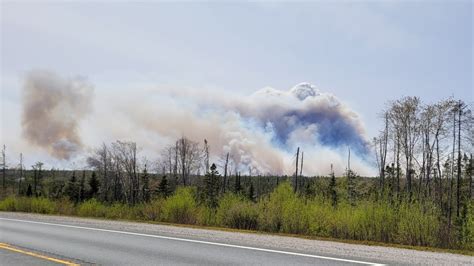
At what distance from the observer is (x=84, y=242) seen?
475 inches

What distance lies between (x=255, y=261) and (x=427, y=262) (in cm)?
368

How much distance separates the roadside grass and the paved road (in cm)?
341

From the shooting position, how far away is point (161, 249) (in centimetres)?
1077

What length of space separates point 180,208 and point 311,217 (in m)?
6.98

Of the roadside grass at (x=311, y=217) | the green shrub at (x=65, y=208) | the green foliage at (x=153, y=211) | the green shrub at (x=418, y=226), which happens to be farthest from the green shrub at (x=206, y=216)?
the green shrub at (x=65, y=208)

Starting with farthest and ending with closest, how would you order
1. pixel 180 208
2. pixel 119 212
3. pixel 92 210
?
pixel 92 210 < pixel 119 212 < pixel 180 208

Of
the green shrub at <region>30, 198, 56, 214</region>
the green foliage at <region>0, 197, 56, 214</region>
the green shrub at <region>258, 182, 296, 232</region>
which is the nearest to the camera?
the green shrub at <region>258, 182, 296, 232</region>

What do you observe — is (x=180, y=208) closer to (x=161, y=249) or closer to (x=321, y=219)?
(x=321, y=219)

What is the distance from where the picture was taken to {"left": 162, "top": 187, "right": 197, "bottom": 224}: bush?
2030cm

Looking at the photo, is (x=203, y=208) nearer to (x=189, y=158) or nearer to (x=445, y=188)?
(x=445, y=188)

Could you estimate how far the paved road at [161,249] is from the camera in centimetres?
905

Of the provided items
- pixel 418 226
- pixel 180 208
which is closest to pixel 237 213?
pixel 180 208

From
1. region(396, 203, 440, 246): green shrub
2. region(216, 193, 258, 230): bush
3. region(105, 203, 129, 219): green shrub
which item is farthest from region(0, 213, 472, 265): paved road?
region(105, 203, 129, 219): green shrub

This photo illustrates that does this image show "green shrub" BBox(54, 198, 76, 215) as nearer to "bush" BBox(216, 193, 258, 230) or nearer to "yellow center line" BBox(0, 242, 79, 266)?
"bush" BBox(216, 193, 258, 230)
